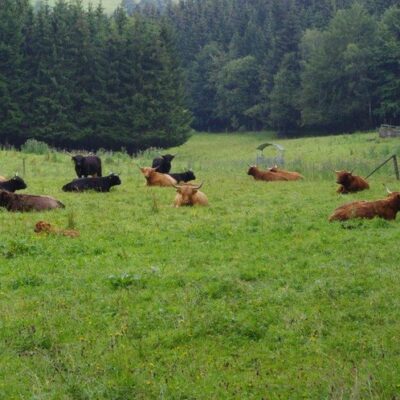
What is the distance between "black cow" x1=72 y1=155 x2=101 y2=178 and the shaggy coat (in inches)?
493

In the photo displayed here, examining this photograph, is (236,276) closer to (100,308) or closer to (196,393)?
(100,308)

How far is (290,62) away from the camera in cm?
8631

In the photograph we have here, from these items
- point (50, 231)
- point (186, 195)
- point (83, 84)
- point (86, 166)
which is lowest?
point (50, 231)

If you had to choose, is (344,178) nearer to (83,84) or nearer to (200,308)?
(200,308)

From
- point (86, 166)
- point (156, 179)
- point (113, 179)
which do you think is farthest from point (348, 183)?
point (86, 166)

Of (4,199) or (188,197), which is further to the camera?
(188,197)

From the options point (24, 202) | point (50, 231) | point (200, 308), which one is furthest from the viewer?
point (24, 202)

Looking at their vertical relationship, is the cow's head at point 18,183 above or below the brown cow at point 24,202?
above

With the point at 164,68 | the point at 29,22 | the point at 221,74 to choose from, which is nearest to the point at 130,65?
the point at 164,68

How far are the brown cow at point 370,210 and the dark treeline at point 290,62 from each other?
195 ft

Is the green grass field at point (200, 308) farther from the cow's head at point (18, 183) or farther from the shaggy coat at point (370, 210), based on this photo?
the cow's head at point (18, 183)

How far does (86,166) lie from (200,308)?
16.9m

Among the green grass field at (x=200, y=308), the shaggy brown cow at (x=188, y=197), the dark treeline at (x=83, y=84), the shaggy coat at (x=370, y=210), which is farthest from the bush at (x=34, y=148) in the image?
the shaggy coat at (x=370, y=210)

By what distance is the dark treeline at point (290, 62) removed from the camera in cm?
7431
